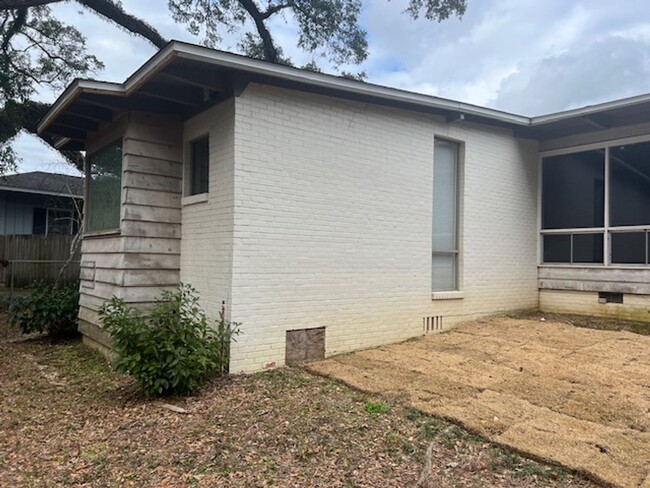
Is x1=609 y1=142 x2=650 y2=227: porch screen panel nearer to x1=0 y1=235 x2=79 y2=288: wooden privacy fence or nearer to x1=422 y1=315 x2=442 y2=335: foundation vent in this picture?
x1=422 y1=315 x2=442 y2=335: foundation vent

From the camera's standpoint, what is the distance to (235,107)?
5.91 metres

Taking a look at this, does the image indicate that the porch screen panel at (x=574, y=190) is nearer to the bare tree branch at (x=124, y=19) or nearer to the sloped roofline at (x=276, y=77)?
the sloped roofline at (x=276, y=77)

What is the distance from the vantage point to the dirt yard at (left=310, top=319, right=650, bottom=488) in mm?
3727

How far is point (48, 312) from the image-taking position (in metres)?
8.71

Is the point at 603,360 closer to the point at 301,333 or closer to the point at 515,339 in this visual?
the point at 515,339

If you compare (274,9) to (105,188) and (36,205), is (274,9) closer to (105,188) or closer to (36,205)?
(105,188)

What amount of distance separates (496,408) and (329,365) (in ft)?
7.41

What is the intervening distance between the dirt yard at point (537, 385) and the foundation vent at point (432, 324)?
0.23 meters

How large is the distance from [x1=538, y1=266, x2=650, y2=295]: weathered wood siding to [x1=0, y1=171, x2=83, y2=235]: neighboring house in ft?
45.7

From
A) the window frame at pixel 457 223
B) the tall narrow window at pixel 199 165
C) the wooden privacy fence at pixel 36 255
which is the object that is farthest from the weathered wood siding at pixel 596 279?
the wooden privacy fence at pixel 36 255

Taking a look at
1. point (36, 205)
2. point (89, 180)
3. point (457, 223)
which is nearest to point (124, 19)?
point (89, 180)

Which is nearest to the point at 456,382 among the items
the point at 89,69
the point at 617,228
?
the point at 617,228

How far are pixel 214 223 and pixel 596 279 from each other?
6.98 m

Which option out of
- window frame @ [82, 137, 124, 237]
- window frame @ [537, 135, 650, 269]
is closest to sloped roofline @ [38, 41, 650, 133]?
window frame @ [82, 137, 124, 237]
